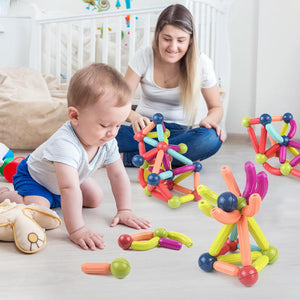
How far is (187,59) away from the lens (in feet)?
5.05

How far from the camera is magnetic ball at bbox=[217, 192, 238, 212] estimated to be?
704mm

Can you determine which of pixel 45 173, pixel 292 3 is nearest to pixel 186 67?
pixel 45 173

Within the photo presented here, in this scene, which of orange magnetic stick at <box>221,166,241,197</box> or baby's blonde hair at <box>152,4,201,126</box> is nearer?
orange magnetic stick at <box>221,166,241,197</box>

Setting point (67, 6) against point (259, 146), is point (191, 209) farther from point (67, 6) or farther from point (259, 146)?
point (67, 6)

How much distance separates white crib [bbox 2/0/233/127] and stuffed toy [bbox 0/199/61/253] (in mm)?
1360

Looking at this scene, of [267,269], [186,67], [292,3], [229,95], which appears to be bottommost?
[229,95]

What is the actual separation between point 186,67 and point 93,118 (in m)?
0.70

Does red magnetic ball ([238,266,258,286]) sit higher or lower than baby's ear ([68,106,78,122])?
lower

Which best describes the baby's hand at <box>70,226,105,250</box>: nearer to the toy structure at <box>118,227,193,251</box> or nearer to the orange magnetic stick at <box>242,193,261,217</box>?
the toy structure at <box>118,227,193,251</box>

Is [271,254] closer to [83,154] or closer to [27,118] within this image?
[83,154]

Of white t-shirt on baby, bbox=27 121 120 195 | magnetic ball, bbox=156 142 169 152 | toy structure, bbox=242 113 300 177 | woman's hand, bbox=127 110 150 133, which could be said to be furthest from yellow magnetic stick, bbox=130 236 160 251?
toy structure, bbox=242 113 300 177

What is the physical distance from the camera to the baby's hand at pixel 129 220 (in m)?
1.04

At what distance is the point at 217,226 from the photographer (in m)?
1.04

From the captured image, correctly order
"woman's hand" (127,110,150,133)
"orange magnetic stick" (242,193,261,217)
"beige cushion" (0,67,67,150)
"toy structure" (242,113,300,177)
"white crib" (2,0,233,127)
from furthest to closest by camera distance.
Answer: "white crib" (2,0,233,127), "beige cushion" (0,67,67,150), "toy structure" (242,113,300,177), "woman's hand" (127,110,150,133), "orange magnetic stick" (242,193,261,217)
